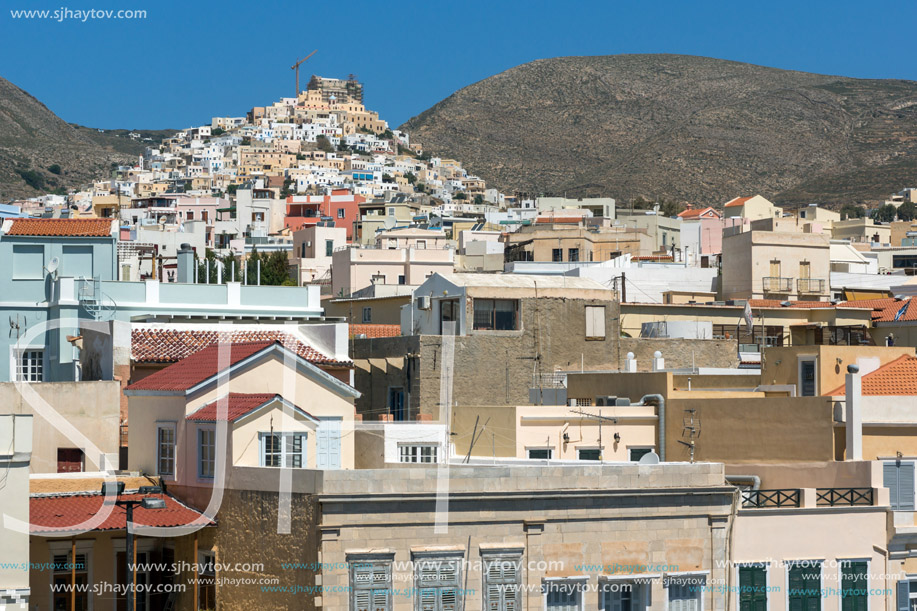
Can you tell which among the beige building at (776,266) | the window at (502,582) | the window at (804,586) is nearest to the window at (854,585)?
the window at (804,586)

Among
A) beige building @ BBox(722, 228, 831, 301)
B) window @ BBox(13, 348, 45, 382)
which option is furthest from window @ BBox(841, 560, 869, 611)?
beige building @ BBox(722, 228, 831, 301)

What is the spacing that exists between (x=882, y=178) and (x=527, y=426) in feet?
451

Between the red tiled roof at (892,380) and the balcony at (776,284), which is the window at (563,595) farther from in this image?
the balcony at (776,284)

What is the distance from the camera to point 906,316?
45.5m

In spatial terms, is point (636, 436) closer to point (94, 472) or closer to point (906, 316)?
point (94, 472)

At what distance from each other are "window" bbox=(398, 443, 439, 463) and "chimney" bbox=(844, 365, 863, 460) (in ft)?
25.9

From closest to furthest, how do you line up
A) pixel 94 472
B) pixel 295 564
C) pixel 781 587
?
pixel 295 564 < pixel 781 587 < pixel 94 472

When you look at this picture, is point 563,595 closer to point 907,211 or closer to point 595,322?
point 595,322

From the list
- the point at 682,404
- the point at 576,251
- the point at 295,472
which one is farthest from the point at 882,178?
the point at 295,472

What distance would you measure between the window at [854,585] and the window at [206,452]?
11.2 m

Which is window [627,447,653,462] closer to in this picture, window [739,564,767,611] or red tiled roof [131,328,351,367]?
window [739,564,767,611]

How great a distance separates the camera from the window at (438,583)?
22.1 metres

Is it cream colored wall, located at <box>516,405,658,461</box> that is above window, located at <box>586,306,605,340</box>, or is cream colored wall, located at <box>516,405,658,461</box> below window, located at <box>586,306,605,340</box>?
below

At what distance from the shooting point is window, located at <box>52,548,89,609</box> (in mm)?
23797
